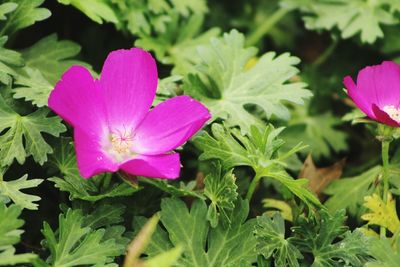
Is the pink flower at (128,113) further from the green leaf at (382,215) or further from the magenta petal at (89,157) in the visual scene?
the green leaf at (382,215)

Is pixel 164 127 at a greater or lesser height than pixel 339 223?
greater

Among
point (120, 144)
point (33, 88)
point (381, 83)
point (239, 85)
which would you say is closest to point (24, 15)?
→ point (33, 88)

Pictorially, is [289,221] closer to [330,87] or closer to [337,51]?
[330,87]

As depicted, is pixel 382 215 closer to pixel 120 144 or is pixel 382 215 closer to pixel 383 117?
pixel 383 117

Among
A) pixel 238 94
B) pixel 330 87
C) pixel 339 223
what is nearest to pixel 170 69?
pixel 238 94

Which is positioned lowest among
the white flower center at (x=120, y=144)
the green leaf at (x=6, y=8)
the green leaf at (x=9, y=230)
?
the green leaf at (x=9, y=230)

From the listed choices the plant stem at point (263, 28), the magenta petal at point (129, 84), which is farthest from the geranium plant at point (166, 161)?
the plant stem at point (263, 28)

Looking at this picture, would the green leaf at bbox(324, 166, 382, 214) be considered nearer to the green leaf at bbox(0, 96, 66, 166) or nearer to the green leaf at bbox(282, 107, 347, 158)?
the green leaf at bbox(282, 107, 347, 158)
